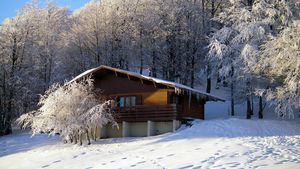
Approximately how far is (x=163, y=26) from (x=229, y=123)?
61.5 feet

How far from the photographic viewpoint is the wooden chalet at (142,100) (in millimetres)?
32938

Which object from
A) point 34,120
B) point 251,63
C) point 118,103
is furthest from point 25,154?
point 251,63

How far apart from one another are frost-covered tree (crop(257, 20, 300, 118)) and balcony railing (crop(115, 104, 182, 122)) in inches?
275

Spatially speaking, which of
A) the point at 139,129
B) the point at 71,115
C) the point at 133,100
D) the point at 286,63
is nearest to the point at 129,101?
the point at 133,100

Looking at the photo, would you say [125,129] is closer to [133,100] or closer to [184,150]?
[133,100]

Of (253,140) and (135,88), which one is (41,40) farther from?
(253,140)

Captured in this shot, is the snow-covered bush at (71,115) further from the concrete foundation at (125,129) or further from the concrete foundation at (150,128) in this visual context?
the concrete foundation at (150,128)

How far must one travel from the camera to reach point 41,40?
154 ft

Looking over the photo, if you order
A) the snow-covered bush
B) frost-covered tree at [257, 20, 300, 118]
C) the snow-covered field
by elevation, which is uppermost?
frost-covered tree at [257, 20, 300, 118]

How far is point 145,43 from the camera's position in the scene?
49812 mm

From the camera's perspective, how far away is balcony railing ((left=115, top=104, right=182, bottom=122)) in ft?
107

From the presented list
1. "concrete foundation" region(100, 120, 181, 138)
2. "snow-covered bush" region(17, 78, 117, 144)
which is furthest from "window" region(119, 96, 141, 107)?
"snow-covered bush" region(17, 78, 117, 144)

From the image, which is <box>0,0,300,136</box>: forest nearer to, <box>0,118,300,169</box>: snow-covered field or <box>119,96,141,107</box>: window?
<box>0,118,300,169</box>: snow-covered field

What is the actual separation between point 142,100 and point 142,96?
0.31 metres
